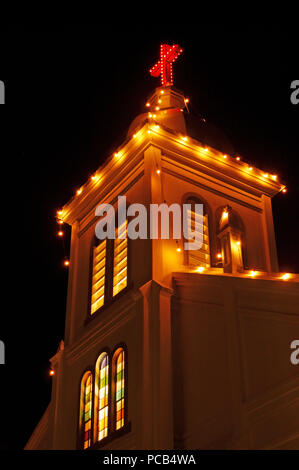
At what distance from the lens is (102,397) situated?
55.3 feet

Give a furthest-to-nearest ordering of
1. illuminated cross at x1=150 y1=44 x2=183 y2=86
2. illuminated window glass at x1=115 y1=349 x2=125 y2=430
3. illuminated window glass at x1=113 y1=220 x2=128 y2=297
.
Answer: illuminated cross at x1=150 y1=44 x2=183 y2=86, illuminated window glass at x1=113 y1=220 x2=128 y2=297, illuminated window glass at x1=115 y1=349 x2=125 y2=430

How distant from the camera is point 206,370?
1540cm

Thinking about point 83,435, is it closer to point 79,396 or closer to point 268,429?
point 79,396

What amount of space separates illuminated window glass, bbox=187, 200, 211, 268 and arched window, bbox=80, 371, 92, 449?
3.90 m

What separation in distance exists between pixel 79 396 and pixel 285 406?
6.69m

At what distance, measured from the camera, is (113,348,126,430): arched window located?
15805mm

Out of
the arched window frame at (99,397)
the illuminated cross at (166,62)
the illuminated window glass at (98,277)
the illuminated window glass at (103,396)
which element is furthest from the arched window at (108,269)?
the illuminated cross at (166,62)

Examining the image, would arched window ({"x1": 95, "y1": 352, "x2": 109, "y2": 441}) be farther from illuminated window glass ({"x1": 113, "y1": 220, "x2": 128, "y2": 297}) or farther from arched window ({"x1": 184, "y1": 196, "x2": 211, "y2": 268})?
arched window ({"x1": 184, "y1": 196, "x2": 211, "y2": 268})

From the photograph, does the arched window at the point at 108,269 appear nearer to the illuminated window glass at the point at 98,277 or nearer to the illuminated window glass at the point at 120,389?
the illuminated window glass at the point at 98,277

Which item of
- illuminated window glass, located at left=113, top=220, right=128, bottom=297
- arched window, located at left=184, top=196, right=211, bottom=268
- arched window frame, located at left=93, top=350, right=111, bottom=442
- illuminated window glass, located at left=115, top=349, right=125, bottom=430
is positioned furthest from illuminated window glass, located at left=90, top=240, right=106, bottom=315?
arched window, located at left=184, top=196, right=211, bottom=268

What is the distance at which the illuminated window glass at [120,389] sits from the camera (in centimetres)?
1579

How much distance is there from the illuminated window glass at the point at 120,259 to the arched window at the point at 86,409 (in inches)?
90.6
